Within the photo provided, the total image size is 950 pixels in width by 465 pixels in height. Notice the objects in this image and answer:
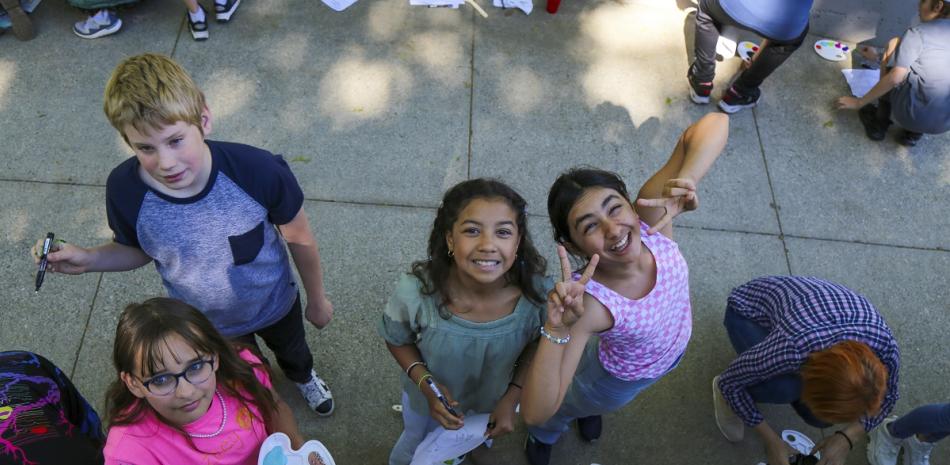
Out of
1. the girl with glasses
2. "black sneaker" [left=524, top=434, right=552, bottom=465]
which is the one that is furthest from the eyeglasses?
"black sneaker" [left=524, top=434, right=552, bottom=465]

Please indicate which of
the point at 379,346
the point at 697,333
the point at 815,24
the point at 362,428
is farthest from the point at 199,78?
the point at 815,24

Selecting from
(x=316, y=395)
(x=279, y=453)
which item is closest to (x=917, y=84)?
(x=316, y=395)

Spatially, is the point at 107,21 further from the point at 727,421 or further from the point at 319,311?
the point at 727,421

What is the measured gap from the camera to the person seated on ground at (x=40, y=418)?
1.62 m

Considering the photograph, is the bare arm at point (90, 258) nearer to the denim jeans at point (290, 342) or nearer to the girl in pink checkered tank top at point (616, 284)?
A: the denim jeans at point (290, 342)

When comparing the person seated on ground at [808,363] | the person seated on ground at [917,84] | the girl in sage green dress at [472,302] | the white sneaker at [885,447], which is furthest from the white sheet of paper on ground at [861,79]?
the girl in sage green dress at [472,302]

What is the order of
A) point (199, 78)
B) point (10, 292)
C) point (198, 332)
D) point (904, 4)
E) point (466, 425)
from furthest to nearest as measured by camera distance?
point (904, 4), point (199, 78), point (10, 292), point (466, 425), point (198, 332)

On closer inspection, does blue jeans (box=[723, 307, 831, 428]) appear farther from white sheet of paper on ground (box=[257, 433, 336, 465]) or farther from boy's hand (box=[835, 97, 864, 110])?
boy's hand (box=[835, 97, 864, 110])

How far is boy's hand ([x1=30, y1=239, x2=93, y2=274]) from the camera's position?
1818 millimetres

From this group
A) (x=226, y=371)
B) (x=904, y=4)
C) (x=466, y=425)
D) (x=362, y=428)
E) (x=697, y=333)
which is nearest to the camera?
(x=226, y=371)

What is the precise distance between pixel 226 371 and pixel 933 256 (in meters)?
3.67

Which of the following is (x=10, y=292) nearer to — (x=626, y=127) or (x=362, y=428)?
(x=362, y=428)

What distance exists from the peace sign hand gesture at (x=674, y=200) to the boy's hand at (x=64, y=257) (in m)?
1.65

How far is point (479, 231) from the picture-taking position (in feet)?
6.09
